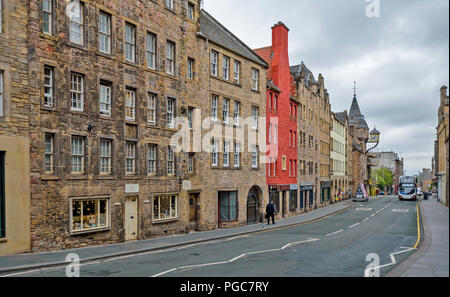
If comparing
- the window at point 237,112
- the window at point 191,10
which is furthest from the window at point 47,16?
the window at point 237,112

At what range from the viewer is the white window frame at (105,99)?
19766 mm

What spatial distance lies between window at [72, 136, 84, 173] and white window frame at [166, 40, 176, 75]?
7764mm

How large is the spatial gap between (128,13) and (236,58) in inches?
455

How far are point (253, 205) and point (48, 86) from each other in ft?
67.1

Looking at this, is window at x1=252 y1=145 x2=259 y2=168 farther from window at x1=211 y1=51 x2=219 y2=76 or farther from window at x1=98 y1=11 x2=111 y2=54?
window at x1=98 y1=11 x2=111 y2=54

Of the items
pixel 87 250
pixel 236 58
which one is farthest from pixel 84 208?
pixel 236 58

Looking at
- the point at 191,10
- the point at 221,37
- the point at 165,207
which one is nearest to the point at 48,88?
the point at 165,207

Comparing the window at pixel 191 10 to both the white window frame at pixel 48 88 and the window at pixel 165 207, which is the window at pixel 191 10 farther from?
the window at pixel 165 207

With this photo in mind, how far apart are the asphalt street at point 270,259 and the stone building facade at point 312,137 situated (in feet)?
79.7

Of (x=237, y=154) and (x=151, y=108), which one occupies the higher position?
(x=151, y=108)

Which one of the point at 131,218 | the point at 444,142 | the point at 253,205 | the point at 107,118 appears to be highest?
the point at 107,118

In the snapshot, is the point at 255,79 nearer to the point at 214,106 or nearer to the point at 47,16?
the point at 214,106

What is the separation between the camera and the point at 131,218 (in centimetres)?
2097

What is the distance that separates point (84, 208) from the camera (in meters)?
18.5
